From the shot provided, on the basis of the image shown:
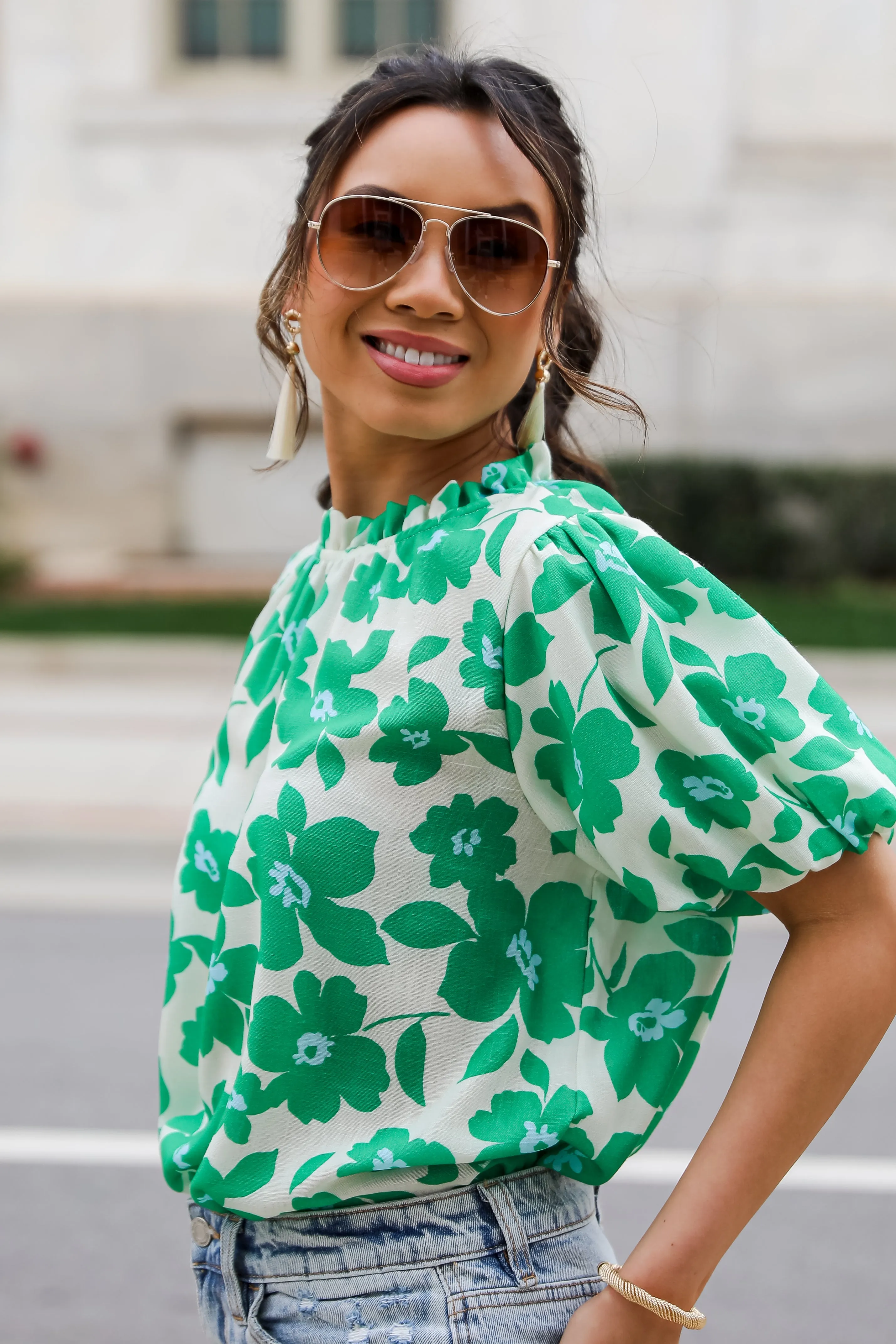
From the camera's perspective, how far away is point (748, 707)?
3.45 feet

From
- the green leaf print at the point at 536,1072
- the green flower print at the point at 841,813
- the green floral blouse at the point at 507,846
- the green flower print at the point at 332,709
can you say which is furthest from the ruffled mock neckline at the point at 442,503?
the green leaf print at the point at 536,1072

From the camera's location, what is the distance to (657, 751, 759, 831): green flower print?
1037mm

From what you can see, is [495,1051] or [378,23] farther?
[378,23]

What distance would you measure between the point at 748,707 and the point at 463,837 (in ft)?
0.82

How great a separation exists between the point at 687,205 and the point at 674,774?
1325 cm

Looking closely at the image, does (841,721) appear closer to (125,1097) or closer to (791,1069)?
(791,1069)

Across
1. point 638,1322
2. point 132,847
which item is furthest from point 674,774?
point 132,847

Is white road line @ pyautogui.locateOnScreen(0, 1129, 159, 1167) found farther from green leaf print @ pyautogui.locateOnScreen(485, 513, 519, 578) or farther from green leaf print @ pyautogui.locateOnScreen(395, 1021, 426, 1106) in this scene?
green leaf print @ pyautogui.locateOnScreen(485, 513, 519, 578)

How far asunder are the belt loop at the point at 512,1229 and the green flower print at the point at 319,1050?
0.39ft

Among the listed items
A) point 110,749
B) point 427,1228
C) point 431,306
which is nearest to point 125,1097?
point 427,1228

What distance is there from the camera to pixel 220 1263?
123 cm

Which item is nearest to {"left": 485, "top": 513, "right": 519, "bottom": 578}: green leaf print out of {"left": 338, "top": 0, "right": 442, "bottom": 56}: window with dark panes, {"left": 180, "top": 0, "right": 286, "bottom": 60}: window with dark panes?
{"left": 338, "top": 0, "right": 442, "bottom": 56}: window with dark panes

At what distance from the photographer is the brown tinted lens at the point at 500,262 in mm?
1196

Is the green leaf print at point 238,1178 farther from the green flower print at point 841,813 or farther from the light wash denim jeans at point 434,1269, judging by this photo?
the green flower print at point 841,813
